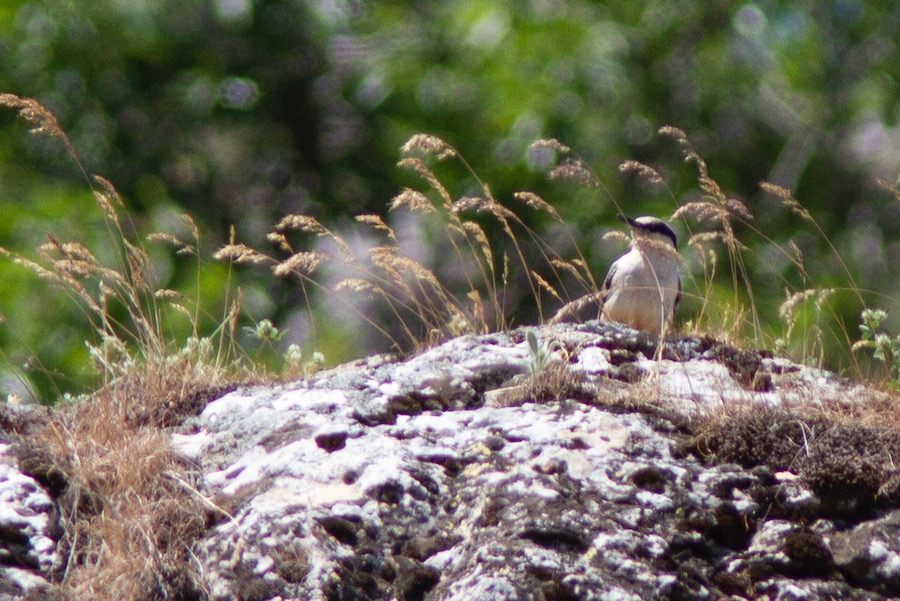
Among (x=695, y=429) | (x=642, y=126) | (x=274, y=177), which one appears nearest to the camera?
(x=695, y=429)

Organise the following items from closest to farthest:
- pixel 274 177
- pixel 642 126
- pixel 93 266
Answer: pixel 93 266 < pixel 642 126 < pixel 274 177

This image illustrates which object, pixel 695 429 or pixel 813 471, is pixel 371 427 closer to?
pixel 695 429

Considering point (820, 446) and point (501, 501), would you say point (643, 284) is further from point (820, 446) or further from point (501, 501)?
point (501, 501)

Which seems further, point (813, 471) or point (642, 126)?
point (642, 126)

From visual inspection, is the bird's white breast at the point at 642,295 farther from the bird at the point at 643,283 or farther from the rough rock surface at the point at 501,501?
the rough rock surface at the point at 501,501

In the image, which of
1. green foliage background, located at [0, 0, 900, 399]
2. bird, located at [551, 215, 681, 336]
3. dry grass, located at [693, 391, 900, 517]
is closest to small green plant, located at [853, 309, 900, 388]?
dry grass, located at [693, 391, 900, 517]

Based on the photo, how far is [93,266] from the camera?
4.66 m

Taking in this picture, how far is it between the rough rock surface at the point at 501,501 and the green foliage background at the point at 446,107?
17.2 feet

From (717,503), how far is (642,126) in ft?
25.0

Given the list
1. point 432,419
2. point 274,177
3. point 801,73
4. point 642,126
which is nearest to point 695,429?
point 432,419

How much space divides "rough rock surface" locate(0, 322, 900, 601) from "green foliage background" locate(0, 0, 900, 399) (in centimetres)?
523

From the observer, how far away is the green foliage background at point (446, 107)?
977cm

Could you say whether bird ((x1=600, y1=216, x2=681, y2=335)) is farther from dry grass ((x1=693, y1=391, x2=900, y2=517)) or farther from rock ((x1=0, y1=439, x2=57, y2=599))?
rock ((x1=0, y1=439, x2=57, y2=599))

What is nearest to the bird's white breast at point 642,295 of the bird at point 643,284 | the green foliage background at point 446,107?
the bird at point 643,284
